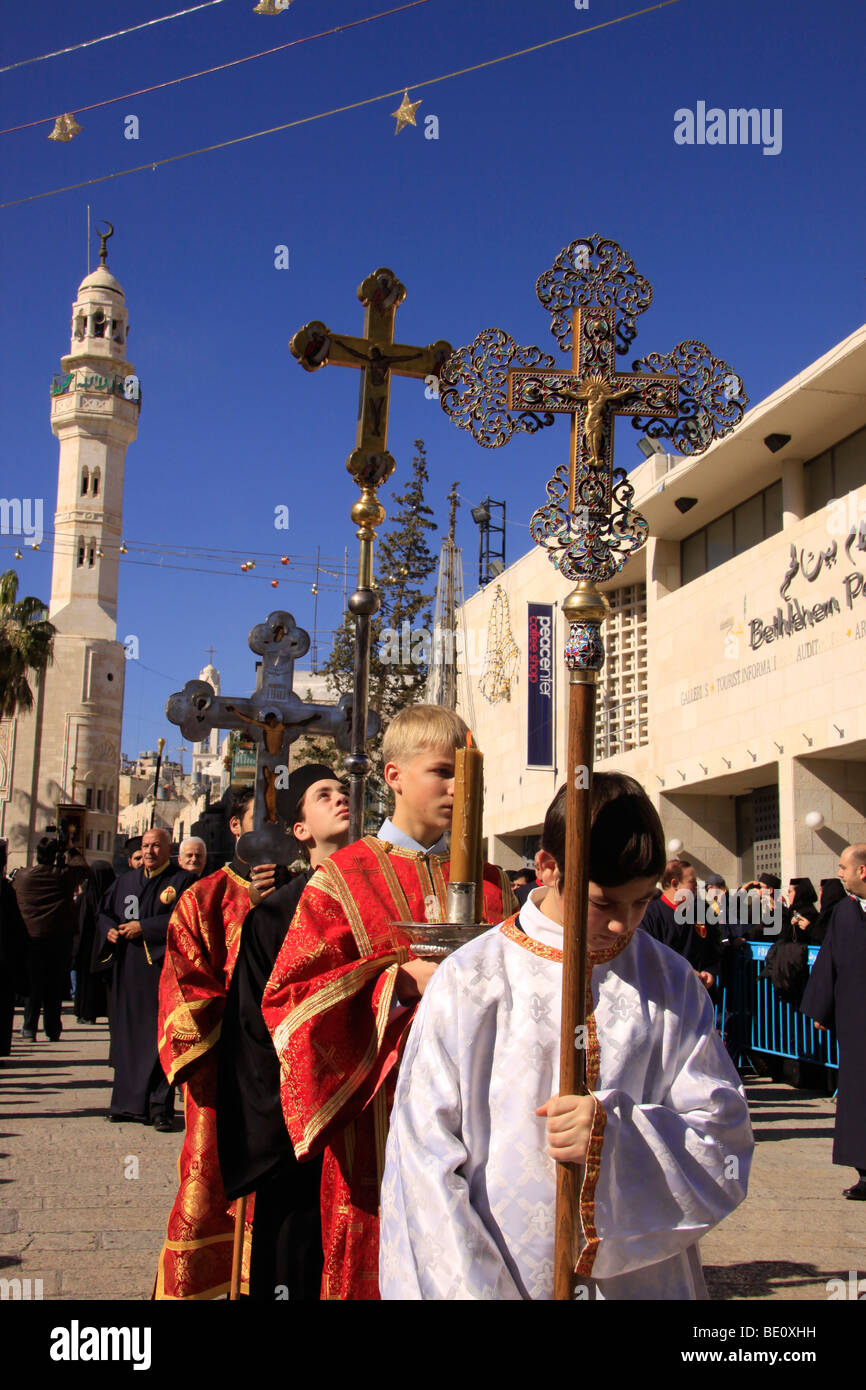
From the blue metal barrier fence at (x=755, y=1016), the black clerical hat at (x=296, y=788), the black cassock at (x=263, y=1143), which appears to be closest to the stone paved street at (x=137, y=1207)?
the blue metal barrier fence at (x=755, y=1016)

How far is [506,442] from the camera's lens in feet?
10.1

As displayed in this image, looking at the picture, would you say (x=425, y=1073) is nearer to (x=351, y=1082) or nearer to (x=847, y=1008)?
(x=351, y=1082)

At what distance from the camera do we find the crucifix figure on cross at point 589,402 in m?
2.77

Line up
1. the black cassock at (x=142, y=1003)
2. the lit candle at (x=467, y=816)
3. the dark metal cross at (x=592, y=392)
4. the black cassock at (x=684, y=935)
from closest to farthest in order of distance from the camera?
1. the lit candle at (x=467, y=816)
2. the dark metal cross at (x=592, y=392)
3. the black cassock at (x=142, y=1003)
4. the black cassock at (x=684, y=935)

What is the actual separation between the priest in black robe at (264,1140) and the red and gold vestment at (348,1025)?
13 centimetres

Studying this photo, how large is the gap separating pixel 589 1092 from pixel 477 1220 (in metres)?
0.28

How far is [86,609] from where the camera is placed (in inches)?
2542

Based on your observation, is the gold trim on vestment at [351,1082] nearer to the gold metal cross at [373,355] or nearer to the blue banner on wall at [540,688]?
the gold metal cross at [373,355]

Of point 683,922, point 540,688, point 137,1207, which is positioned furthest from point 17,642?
point 137,1207

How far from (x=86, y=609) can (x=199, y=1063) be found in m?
62.5

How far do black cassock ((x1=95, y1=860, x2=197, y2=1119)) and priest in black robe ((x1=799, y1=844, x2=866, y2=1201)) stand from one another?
431cm

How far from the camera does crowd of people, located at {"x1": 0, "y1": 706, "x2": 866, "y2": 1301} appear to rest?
7.14 feet

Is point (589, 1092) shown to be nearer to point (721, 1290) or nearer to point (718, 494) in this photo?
point (721, 1290)
